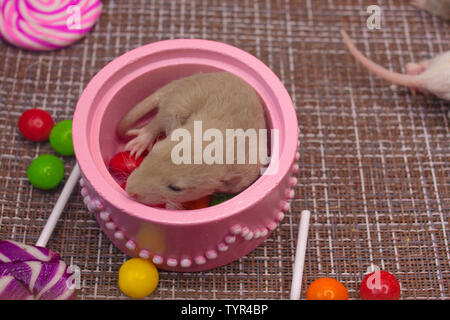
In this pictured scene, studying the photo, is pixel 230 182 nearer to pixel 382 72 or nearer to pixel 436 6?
pixel 382 72

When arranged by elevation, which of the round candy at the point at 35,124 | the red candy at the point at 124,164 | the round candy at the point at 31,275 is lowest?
the round candy at the point at 31,275

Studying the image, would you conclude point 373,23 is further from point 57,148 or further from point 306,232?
point 57,148

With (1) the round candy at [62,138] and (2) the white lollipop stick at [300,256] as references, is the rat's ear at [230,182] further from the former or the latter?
(1) the round candy at [62,138]

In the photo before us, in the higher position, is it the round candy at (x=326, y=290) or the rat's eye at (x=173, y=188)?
the rat's eye at (x=173, y=188)

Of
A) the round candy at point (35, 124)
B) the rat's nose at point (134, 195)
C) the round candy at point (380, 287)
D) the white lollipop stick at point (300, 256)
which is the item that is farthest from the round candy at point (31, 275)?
the round candy at point (380, 287)

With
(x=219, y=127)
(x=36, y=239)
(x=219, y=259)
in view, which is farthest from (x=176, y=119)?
(x=36, y=239)

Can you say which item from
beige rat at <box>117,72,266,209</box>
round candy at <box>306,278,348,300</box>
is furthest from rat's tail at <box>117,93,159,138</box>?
round candy at <box>306,278,348,300</box>

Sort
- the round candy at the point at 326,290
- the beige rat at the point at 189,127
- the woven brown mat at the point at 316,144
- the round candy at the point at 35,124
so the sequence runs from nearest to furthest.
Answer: the beige rat at the point at 189,127
the round candy at the point at 326,290
the woven brown mat at the point at 316,144
the round candy at the point at 35,124
